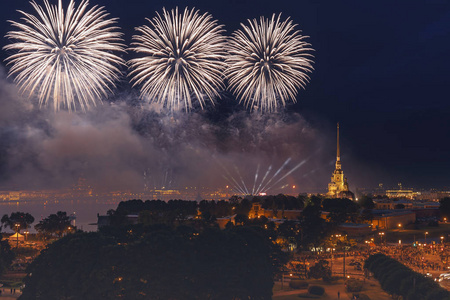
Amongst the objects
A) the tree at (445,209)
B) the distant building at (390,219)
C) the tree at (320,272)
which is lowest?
the tree at (320,272)

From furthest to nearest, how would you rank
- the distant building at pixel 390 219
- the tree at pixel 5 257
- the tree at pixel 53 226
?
the distant building at pixel 390 219
the tree at pixel 53 226
the tree at pixel 5 257

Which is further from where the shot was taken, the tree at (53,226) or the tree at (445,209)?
the tree at (445,209)

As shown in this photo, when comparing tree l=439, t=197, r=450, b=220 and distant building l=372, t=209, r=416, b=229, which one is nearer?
distant building l=372, t=209, r=416, b=229

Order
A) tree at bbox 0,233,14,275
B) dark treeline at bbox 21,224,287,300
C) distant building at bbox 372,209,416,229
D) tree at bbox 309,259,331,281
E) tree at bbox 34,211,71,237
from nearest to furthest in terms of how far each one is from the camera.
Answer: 1. dark treeline at bbox 21,224,287,300
2. tree at bbox 0,233,14,275
3. tree at bbox 309,259,331,281
4. tree at bbox 34,211,71,237
5. distant building at bbox 372,209,416,229

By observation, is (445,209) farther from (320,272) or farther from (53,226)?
(53,226)

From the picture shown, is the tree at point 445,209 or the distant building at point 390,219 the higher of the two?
the tree at point 445,209

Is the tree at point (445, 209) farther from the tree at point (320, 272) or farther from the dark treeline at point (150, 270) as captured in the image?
the dark treeline at point (150, 270)

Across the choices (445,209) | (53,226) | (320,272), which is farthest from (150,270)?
(445,209)

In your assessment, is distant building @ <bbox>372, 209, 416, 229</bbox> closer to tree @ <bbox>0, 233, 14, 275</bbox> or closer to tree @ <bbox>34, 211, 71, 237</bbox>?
tree @ <bbox>34, 211, 71, 237</bbox>

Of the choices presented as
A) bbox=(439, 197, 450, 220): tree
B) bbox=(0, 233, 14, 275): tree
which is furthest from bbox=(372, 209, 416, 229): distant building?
bbox=(0, 233, 14, 275): tree

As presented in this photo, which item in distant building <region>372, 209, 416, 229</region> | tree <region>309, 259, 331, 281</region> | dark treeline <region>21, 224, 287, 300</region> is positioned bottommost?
tree <region>309, 259, 331, 281</region>

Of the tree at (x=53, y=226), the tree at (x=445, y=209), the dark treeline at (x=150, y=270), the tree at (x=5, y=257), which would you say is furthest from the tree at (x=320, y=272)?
the tree at (x=445, y=209)
